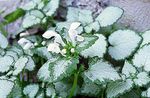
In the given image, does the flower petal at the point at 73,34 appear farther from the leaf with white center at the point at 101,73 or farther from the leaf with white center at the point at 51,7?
the leaf with white center at the point at 51,7

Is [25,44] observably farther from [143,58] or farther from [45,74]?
[143,58]

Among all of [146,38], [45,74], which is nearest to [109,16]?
[146,38]

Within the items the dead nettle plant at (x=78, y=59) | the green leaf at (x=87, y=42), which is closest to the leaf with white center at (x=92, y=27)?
the dead nettle plant at (x=78, y=59)

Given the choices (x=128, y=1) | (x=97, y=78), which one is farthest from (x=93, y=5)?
(x=97, y=78)

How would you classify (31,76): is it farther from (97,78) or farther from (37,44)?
(97,78)

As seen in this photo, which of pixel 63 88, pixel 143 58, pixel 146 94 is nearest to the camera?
pixel 146 94

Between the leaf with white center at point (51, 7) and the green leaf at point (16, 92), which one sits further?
the leaf with white center at point (51, 7)
